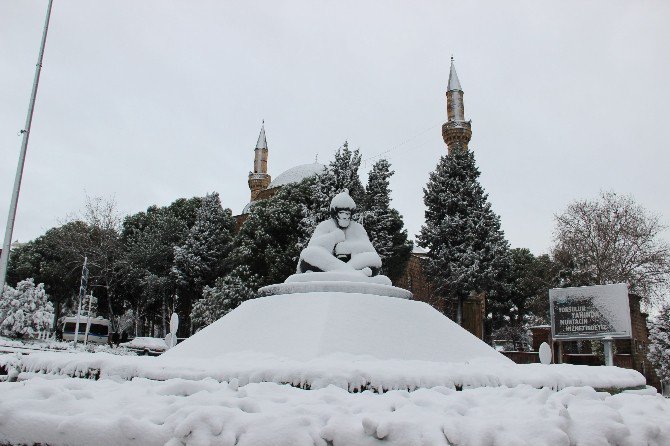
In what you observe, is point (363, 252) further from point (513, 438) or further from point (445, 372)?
point (513, 438)

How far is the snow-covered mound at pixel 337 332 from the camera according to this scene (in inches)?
242

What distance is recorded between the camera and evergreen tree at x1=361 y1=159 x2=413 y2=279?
90.9 ft

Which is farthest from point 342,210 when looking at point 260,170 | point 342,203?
point 260,170

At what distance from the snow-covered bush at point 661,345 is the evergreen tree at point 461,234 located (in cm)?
930

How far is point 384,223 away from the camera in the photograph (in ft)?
91.2

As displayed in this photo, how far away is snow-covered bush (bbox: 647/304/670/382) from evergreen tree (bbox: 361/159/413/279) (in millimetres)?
12618

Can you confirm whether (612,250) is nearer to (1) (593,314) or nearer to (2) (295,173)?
(1) (593,314)

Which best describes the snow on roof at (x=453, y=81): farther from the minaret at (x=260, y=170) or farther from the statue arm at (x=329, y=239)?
the statue arm at (x=329, y=239)

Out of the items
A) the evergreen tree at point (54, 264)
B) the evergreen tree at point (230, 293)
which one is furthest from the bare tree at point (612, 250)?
the evergreen tree at point (54, 264)

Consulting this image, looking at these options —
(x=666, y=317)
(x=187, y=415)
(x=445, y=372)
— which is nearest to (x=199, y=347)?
(x=445, y=372)

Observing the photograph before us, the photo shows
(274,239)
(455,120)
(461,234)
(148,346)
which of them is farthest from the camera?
(455,120)

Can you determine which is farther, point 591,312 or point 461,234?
point 461,234

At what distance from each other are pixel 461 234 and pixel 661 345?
12107 millimetres

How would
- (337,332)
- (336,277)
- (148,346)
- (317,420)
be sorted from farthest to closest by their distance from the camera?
(148,346) → (336,277) → (337,332) → (317,420)
